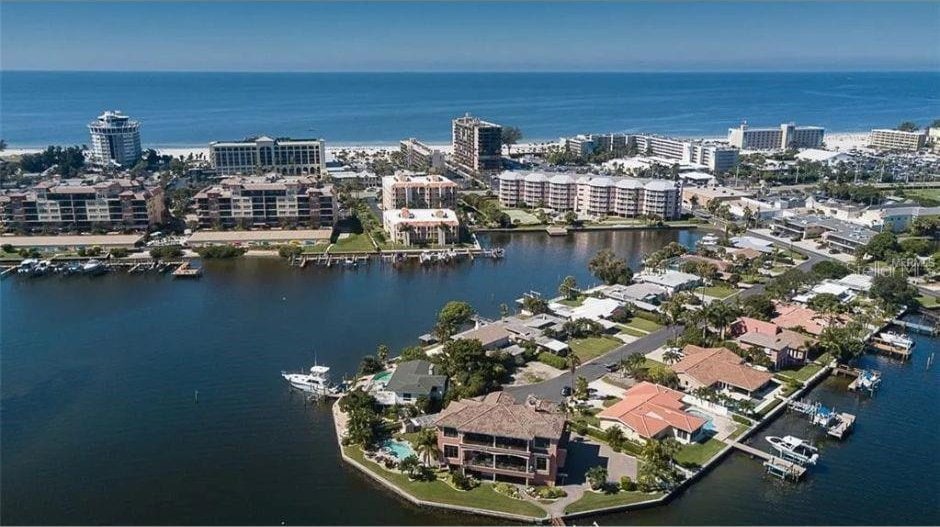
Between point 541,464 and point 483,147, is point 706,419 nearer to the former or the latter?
point 541,464

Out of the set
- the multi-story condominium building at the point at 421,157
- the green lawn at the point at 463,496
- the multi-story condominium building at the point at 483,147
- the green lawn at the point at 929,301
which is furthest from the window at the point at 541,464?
the multi-story condominium building at the point at 483,147

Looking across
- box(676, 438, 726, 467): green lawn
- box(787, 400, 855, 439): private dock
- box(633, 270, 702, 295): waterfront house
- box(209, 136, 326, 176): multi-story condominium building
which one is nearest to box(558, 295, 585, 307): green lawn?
box(633, 270, 702, 295): waterfront house

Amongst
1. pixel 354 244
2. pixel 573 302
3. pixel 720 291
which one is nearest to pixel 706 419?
pixel 573 302

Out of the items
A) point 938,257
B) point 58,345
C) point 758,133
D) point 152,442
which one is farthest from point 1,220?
point 758,133

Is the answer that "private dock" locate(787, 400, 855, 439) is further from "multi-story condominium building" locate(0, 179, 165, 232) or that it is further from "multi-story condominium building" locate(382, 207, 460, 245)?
"multi-story condominium building" locate(0, 179, 165, 232)

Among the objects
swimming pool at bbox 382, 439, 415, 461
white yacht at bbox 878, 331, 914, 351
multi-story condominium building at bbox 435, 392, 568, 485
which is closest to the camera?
multi-story condominium building at bbox 435, 392, 568, 485

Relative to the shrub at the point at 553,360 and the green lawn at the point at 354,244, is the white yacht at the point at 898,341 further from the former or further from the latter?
the green lawn at the point at 354,244

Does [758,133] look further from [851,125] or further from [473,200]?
[473,200]
